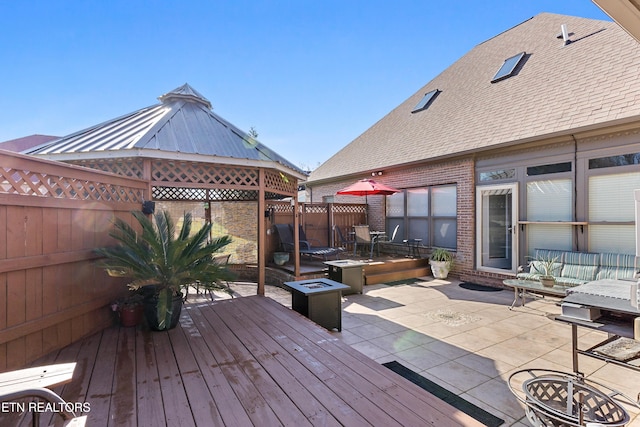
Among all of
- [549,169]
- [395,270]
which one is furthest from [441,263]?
[549,169]

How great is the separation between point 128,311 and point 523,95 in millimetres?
9402

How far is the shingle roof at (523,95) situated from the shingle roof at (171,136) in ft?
15.9

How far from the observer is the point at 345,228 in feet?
35.1

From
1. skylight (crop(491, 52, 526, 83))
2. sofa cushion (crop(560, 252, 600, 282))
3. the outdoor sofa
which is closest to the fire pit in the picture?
the outdoor sofa

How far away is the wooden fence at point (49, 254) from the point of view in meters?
2.60

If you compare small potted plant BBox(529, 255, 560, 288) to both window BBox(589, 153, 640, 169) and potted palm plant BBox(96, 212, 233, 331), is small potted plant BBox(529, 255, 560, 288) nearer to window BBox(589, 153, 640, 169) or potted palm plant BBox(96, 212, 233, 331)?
window BBox(589, 153, 640, 169)

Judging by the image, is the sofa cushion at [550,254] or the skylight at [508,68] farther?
the skylight at [508,68]

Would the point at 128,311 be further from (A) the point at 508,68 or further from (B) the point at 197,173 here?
(A) the point at 508,68

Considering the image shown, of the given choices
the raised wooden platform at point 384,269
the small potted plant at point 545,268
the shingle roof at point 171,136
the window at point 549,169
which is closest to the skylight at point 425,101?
the window at point 549,169

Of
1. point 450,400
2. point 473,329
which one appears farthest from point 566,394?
point 473,329

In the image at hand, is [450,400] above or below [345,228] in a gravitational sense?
below

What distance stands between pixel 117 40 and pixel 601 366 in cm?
1157

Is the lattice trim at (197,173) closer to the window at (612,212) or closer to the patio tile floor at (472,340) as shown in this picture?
the patio tile floor at (472,340)

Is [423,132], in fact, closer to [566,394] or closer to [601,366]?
[601,366]
